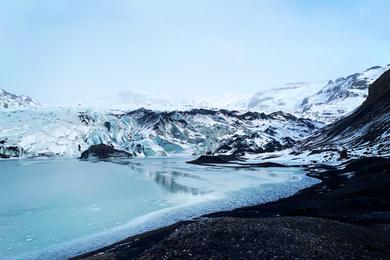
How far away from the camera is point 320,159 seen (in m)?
72.2

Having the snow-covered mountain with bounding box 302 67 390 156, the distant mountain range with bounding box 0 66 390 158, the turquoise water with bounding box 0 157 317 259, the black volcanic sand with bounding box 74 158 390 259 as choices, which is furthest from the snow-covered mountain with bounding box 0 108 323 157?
the black volcanic sand with bounding box 74 158 390 259

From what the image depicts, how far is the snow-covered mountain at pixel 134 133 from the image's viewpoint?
5797 inches

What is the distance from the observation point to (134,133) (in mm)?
180875

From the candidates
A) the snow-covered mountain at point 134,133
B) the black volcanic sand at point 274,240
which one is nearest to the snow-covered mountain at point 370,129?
the snow-covered mountain at point 134,133

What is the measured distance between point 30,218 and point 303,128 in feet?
559

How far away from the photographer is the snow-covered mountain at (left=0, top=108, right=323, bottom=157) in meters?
147

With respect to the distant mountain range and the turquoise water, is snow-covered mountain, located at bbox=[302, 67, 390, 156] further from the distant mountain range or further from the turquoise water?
the turquoise water

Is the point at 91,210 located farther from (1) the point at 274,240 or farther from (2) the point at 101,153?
(2) the point at 101,153

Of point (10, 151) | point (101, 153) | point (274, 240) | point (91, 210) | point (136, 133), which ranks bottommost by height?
point (91, 210)

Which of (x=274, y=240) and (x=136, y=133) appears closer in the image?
(x=274, y=240)

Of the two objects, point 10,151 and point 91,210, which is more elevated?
point 10,151

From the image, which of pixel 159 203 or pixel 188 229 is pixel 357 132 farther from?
pixel 188 229

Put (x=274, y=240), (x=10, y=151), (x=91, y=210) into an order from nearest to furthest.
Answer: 1. (x=274, y=240)
2. (x=91, y=210)
3. (x=10, y=151)

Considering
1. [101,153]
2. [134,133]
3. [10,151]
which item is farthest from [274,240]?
[134,133]
